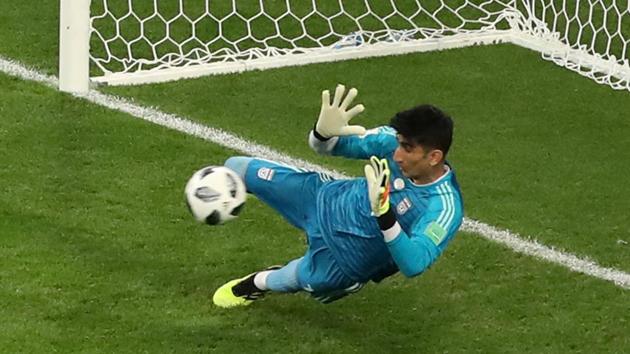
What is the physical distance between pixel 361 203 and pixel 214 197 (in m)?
0.53

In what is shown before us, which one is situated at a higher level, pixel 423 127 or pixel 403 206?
pixel 423 127

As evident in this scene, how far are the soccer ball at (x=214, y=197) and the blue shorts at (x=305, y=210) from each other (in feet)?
0.63

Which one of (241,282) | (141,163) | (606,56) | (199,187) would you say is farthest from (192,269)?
(606,56)

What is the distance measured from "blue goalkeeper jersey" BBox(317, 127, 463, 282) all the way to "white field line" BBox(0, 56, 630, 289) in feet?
4.01

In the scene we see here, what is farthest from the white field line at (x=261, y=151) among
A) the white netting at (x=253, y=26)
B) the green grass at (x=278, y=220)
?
the white netting at (x=253, y=26)

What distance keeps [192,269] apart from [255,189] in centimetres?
60

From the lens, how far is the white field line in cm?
584

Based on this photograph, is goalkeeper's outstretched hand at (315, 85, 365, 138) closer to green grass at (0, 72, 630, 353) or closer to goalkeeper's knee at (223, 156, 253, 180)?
goalkeeper's knee at (223, 156, 253, 180)

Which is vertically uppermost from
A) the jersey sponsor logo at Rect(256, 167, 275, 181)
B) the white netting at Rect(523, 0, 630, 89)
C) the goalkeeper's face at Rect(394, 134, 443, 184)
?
the goalkeeper's face at Rect(394, 134, 443, 184)

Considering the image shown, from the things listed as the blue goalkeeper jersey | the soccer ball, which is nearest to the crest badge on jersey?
the blue goalkeeper jersey

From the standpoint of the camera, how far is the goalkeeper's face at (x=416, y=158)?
15.0 ft

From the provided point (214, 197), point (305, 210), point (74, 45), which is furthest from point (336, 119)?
point (74, 45)

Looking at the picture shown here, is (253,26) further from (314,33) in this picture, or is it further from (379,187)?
(379,187)

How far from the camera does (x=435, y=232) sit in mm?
4531
